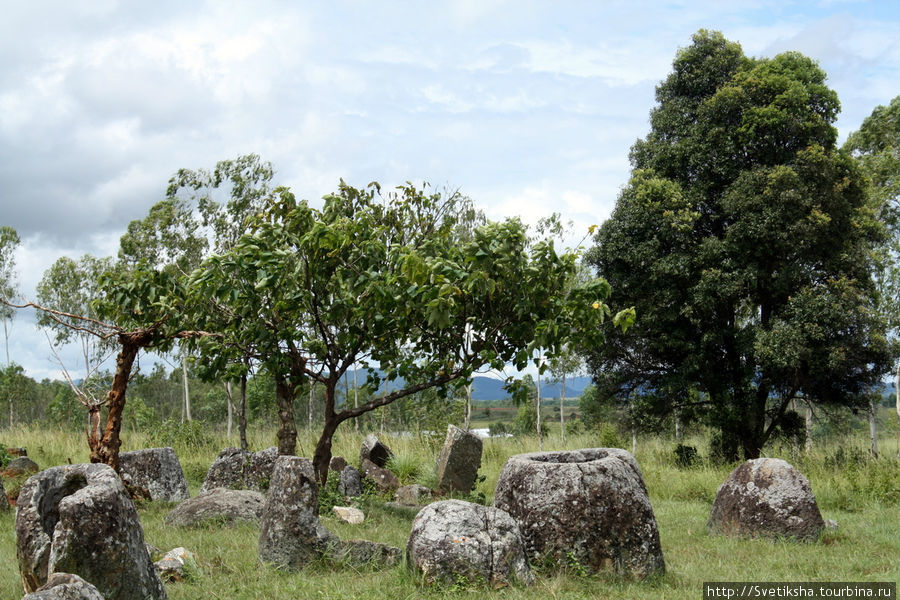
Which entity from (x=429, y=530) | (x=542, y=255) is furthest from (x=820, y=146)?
(x=429, y=530)

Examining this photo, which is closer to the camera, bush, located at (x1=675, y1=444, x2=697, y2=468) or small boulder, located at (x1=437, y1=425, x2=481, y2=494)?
small boulder, located at (x1=437, y1=425, x2=481, y2=494)

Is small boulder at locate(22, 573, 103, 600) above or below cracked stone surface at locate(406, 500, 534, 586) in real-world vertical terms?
above

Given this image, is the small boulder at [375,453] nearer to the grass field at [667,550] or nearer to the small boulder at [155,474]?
the grass field at [667,550]

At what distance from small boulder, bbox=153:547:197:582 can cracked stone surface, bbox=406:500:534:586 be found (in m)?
2.36

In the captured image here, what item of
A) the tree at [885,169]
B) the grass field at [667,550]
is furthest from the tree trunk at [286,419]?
the tree at [885,169]

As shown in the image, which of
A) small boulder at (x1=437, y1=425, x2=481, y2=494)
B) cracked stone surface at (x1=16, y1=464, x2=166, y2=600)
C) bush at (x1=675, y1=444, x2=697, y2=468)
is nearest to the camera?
cracked stone surface at (x1=16, y1=464, x2=166, y2=600)

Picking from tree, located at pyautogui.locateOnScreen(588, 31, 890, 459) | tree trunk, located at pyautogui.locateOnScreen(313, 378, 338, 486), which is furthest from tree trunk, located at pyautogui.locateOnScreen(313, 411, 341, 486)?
tree, located at pyautogui.locateOnScreen(588, 31, 890, 459)

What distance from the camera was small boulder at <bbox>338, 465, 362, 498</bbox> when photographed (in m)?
14.5

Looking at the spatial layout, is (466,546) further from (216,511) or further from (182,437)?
(182,437)

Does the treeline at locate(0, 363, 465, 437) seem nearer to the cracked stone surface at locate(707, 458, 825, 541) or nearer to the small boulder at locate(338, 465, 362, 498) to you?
the small boulder at locate(338, 465, 362, 498)

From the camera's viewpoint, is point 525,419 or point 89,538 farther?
point 525,419

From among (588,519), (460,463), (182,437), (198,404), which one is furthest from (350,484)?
(198,404)

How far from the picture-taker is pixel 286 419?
1408cm

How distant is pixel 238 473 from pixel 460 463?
171 inches
